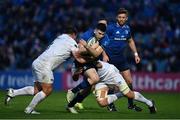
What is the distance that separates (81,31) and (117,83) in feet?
43.0

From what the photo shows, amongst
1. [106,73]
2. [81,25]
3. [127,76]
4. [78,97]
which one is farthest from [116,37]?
[81,25]

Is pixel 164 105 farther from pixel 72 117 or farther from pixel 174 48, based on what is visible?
pixel 174 48

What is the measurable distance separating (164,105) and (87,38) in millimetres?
4200

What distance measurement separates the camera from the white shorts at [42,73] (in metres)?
14.9

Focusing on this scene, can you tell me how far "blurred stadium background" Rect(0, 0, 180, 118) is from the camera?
26609 millimetres

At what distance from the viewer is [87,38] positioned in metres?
15.5

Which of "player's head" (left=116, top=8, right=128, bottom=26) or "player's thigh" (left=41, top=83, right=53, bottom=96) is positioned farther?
"player's head" (left=116, top=8, right=128, bottom=26)

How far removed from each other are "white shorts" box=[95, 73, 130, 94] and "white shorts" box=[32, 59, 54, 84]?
1.11 meters

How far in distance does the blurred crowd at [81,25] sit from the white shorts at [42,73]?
11.9m

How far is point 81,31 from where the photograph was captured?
2823cm

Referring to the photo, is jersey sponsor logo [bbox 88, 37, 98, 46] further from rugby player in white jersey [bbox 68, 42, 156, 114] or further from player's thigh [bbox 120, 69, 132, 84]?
player's thigh [bbox 120, 69, 132, 84]

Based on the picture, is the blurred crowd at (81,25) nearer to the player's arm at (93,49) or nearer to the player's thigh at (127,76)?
the player's thigh at (127,76)

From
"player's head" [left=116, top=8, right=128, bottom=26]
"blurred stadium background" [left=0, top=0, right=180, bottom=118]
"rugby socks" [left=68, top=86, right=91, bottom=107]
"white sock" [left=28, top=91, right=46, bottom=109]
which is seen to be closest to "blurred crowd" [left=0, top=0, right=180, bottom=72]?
"blurred stadium background" [left=0, top=0, right=180, bottom=118]

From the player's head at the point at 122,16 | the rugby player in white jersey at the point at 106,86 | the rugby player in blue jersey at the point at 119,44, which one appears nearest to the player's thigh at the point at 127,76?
the rugby player in blue jersey at the point at 119,44
